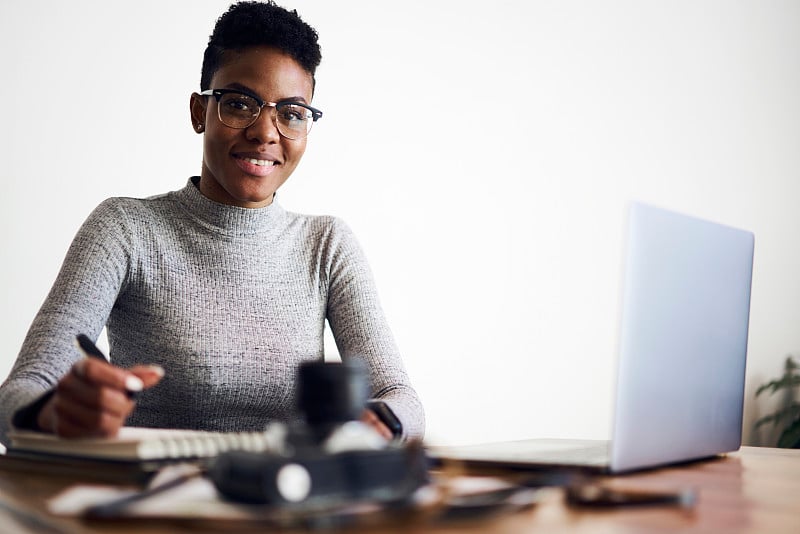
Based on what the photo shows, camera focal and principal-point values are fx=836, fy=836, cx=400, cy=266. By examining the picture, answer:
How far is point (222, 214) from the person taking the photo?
148 centimetres

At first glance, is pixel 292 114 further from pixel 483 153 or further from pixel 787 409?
pixel 787 409

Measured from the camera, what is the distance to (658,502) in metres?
0.62

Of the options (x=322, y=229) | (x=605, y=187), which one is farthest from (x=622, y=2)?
(x=322, y=229)

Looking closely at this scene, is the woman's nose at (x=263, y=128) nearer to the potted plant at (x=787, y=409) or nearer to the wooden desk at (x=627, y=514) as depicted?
the wooden desk at (x=627, y=514)

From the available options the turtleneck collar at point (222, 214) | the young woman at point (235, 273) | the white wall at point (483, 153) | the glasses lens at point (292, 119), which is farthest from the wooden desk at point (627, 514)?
the white wall at point (483, 153)

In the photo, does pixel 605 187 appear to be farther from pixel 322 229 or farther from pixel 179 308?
pixel 179 308

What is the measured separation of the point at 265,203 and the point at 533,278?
5.18ft

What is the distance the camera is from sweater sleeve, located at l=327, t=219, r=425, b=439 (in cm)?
133

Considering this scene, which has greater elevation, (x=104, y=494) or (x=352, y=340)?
(x=352, y=340)

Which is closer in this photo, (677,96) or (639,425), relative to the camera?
(639,425)

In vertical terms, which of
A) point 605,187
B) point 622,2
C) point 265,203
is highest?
point 622,2

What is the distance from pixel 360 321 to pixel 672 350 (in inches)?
29.1

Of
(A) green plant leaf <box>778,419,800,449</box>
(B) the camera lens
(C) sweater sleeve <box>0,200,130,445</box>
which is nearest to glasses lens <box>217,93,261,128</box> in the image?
(C) sweater sleeve <box>0,200,130,445</box>

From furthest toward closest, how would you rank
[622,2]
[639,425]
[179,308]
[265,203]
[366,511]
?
[622,2], [265,203], [179,308], [639,425], [366,511]
